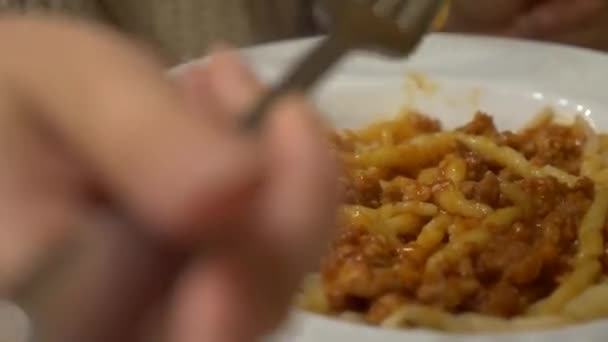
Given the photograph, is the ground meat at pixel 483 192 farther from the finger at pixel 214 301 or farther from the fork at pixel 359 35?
the finger at pixel 214 301

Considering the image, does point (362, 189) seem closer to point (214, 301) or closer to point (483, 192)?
point (483, 192)

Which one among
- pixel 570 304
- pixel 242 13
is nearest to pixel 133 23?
pixel 242 13

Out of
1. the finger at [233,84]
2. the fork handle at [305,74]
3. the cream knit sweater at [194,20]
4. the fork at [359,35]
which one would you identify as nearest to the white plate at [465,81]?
the cream knit sweater at [194,20]

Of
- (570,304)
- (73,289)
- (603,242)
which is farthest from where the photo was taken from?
(603,242)

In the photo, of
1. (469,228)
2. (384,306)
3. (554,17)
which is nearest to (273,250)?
(384,306)

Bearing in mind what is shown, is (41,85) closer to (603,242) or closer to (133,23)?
(603,242)

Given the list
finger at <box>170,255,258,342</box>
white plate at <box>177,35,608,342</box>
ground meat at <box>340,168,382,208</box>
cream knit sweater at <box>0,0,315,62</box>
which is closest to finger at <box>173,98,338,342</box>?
finger at <box>170,255,258,342</box>

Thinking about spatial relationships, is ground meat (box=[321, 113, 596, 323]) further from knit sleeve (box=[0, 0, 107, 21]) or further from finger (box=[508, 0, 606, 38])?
knit sleeve (box=[0, 0, 107, 21])

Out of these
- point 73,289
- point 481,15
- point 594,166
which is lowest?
point 594,166

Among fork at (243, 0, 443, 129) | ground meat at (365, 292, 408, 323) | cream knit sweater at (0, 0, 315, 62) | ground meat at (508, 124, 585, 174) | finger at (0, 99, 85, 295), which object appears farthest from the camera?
cream knit sweater at (0, 0, 315, 62)
